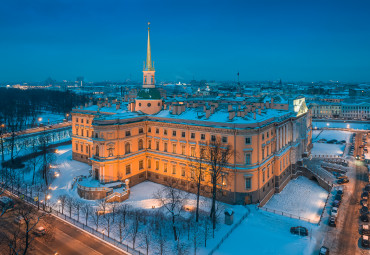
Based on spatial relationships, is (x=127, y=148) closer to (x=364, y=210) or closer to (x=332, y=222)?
(x=332, y=222)

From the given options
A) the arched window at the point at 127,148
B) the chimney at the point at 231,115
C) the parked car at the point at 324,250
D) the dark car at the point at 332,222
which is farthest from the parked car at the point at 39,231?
the dark car at the point at 332,222

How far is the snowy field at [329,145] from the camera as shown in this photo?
2806 inches

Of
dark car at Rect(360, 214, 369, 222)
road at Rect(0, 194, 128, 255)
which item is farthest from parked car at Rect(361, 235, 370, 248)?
road at Rect(0, 194, 128, 255)

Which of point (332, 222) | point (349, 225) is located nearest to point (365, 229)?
point (349, 225)

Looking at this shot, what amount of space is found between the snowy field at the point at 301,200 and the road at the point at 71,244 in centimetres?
2247

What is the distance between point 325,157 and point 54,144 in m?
66.7

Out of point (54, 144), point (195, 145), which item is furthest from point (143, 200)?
point (54, 144)

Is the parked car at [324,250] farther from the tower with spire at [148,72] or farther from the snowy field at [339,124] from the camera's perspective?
the snowy field at [339,124]

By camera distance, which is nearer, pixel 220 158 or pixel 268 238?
pixel 268 238

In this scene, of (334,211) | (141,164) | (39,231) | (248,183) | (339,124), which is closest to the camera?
(39,231)

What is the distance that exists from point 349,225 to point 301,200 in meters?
8.93

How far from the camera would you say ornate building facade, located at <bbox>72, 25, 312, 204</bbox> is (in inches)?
1592

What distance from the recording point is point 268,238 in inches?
1282

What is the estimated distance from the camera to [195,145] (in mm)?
43812
